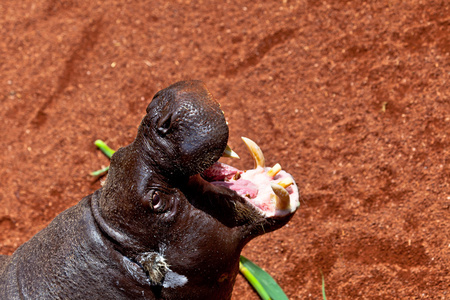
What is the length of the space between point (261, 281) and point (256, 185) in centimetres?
129

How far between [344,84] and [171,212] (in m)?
2.41

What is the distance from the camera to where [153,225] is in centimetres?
205

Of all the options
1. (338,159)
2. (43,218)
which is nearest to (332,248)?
(338,159)

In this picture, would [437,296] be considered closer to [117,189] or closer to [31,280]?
[117,189]

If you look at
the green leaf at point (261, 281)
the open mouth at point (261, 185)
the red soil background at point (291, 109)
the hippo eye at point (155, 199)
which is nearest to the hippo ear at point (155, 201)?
the hippo eye at point (155, 199)

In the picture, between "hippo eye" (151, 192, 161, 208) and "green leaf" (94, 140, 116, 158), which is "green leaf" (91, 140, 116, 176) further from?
"hippo eye" (151, 192, 161, 208)

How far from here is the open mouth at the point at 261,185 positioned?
2318mm

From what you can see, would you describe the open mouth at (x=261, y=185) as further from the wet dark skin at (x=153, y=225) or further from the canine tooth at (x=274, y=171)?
the wet dark skin at (x=153, y=225)

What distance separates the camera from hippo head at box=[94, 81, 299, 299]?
1.98 metres

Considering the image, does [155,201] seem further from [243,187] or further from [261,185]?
[261,185]

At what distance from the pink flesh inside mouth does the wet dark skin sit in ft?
0.73

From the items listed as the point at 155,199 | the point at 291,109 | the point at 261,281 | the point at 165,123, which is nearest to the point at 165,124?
the point at 165,123

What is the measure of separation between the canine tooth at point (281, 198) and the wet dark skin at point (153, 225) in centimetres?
28

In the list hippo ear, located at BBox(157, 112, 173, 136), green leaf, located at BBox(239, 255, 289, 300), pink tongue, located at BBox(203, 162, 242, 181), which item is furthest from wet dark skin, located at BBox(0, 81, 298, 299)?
green leaf, located at BBox(239, 255, 289, 300)
